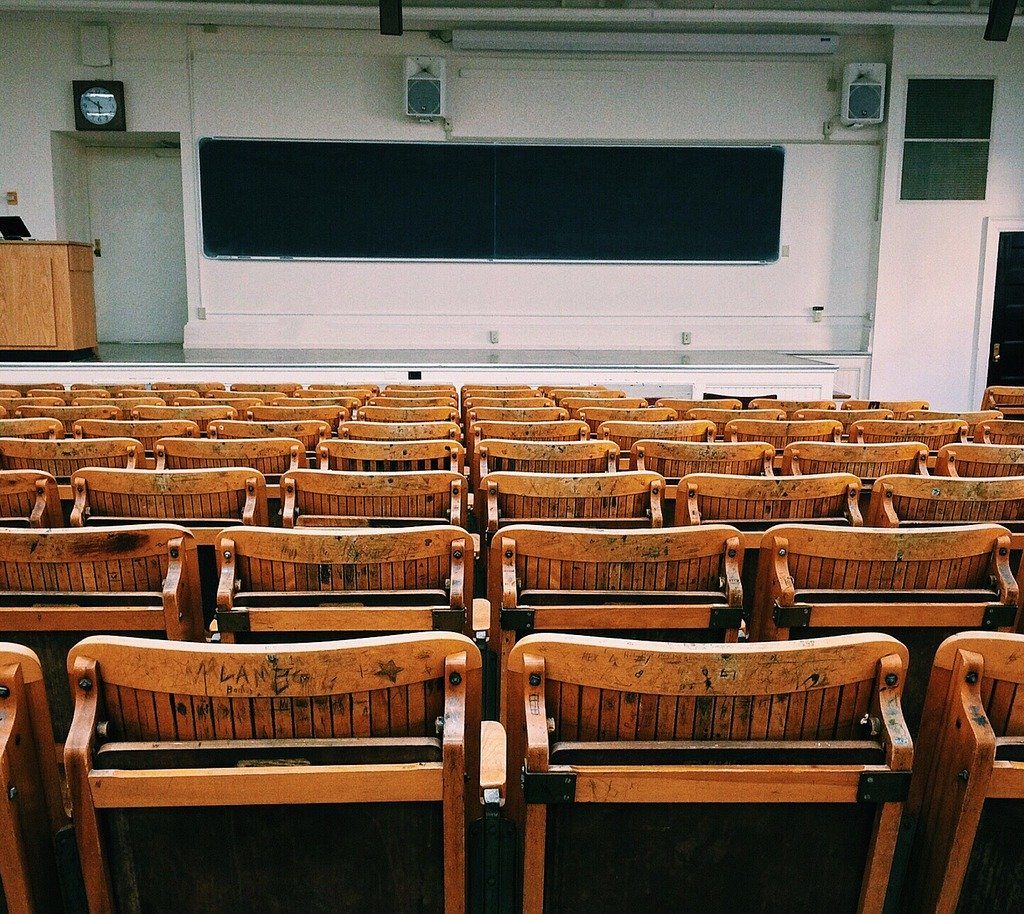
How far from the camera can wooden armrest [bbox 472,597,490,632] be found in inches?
87.1

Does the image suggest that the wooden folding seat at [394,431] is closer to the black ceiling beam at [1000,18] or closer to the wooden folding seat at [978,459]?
the wooden folding seat at [978,459]

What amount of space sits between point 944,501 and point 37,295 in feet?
27.5

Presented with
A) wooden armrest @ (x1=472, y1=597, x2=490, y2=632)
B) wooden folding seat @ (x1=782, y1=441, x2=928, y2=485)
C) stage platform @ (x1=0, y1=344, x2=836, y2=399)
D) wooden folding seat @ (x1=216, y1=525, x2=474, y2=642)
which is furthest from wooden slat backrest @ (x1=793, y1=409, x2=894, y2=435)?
stage platform @ (x1=0, y1=344, x2=836, y2=399)

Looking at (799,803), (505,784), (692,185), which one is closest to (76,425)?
(505,784)

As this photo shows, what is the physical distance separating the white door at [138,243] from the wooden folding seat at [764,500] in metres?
9.65

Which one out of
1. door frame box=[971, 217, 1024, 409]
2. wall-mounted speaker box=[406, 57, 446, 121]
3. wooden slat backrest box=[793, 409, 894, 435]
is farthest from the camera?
door frame box=[971, 217, 1024, 409]

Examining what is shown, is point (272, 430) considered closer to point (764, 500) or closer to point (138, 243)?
point (764, 500)

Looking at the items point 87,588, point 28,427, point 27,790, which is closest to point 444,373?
point 28,427

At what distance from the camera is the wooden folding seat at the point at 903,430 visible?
13.1ft

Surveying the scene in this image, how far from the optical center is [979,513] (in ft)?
8.79

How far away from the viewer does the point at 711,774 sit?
117 cm

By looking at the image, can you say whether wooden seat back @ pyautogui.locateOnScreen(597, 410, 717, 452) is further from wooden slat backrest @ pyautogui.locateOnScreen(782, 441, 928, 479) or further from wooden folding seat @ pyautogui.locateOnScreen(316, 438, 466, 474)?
wooden folding seat @ pyautogui.locateOnScreen(316, 438, 466, 474)

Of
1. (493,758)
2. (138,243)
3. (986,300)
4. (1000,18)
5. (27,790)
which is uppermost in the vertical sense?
(1000,18)

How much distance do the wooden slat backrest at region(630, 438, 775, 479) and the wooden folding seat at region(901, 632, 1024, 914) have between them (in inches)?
73.5
